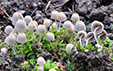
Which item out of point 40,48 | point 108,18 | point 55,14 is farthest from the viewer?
point 108,18

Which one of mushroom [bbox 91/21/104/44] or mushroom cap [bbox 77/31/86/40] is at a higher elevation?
mushroom [bbox 91/21/104/44]

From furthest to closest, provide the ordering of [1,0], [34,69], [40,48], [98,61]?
1. [1,0]
2. [40,48]
3. [34,69]
4. [98,61]

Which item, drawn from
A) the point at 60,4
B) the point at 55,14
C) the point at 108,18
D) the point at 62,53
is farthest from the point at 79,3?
the point at 62,53

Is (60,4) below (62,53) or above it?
above

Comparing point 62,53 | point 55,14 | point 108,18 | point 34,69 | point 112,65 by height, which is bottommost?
point 112,65

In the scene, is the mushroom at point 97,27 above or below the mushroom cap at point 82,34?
above

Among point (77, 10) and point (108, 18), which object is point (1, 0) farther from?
point (108, 18)

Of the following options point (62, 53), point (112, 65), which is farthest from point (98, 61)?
point (62, 53)

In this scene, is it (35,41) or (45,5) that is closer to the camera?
(35,41)

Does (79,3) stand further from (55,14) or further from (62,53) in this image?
(62,53)
